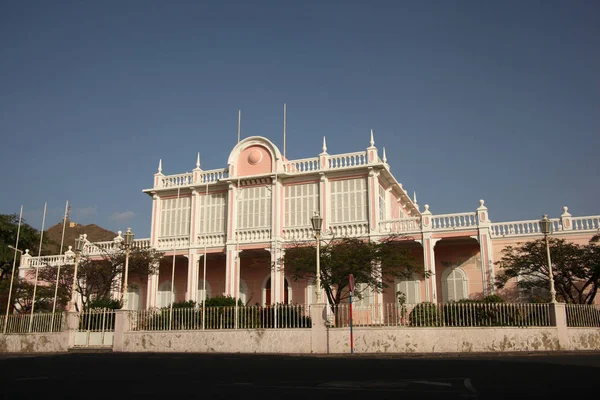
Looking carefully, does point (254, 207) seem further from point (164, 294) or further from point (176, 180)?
point (164, 294)

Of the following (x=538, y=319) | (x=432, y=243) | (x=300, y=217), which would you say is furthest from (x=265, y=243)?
(x=538, y=319)

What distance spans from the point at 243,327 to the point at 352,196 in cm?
1259

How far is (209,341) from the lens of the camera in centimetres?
1775

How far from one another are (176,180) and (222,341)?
57.4 ft

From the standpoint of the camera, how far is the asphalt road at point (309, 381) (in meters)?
7.27

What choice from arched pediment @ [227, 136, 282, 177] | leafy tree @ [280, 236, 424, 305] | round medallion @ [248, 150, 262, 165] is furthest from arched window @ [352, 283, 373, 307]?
round medallion @ [248, 150, 262, 165]

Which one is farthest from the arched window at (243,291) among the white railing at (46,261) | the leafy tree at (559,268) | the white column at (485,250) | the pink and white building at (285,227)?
the leafy tree at (559,268)

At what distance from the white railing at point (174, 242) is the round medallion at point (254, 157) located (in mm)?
5794

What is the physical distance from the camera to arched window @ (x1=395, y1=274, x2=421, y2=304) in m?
28.1

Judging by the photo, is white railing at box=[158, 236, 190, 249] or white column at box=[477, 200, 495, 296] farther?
white railing at box=[158, 236, 190, 249]

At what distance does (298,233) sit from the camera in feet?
96.8

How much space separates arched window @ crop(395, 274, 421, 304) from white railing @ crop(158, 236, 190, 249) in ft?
40.5

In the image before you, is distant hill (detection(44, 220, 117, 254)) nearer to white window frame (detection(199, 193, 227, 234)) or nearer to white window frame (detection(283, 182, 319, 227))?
white window frame (detection(199, 193, 227, 234))

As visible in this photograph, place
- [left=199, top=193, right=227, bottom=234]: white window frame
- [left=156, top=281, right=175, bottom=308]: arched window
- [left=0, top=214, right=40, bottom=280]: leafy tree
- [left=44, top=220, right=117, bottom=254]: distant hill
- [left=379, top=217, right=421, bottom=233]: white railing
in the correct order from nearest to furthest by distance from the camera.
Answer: [left=379, top=217, right=421, bottom=233]: white railing → [left=199, top=193, right=227, bottom=234]: white window frame → [left=156, top=281, right=175, bottom=308]: arched window → [left=0, top=214, right=40, bottom=280]: leafy tree → [left=44, top=220, right=117, bottom=254]: distant hill
